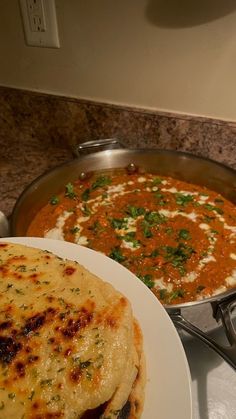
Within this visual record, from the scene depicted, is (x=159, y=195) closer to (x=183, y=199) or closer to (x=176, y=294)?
(x=183, y=199)

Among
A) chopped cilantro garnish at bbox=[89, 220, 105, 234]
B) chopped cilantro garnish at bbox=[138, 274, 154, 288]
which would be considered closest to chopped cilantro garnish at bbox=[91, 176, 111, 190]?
chopped cilantro garnish at bbox=[89, 220, 105, 234]

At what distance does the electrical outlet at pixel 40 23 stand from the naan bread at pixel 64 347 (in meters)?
1.20

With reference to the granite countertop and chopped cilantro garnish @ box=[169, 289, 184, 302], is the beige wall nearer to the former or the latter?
the granite countertop

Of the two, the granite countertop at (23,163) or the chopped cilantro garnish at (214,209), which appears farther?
the granite countertop at (23,163)

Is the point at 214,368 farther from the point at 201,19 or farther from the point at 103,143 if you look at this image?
the point at 201,19

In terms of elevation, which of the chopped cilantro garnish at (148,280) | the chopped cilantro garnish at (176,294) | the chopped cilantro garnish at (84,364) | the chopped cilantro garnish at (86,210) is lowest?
the chopped cilantro garnish at (176,294)

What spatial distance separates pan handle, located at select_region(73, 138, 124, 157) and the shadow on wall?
454 millimetres

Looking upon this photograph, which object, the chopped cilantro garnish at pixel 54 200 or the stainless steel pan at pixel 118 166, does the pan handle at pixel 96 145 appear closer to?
the stainless steel pan at pixel 118 166

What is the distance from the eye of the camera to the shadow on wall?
119 cm

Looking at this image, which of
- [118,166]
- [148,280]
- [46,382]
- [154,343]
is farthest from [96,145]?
[46,382]

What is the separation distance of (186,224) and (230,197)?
0.80 ft

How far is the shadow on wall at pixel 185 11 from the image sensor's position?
1.19 metres

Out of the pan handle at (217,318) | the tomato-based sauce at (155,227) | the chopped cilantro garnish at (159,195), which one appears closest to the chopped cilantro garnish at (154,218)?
the tomato-based sauce at (155,227)

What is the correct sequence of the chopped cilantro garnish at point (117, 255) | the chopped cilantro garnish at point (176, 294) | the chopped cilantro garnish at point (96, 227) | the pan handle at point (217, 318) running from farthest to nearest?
the chopped cilantro garnish at point (96, 227)
the chopped cilantro garnish at point (117, 255)
the chopped cilantro garnish at point (176, 294)
the pan handle at point (217, 318)
